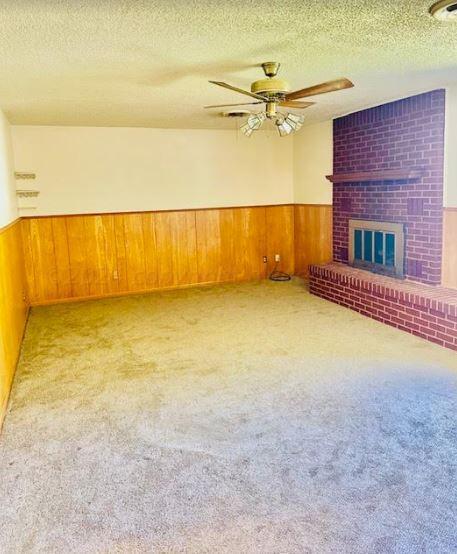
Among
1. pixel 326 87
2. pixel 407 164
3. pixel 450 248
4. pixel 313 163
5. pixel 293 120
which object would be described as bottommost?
pixel 450 248

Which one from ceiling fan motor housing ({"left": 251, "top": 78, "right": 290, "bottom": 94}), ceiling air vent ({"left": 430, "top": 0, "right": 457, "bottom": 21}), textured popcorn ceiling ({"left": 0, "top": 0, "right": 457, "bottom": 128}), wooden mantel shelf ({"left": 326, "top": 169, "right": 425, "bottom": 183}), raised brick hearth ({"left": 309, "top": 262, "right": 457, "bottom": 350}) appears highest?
textured popcorn ceiling ({"left": 0, "top": 0, "right": 457, "bottom": 128})

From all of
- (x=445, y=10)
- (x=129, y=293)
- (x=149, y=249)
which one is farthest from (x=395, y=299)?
(x=129, y=293)

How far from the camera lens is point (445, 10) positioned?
2422mm

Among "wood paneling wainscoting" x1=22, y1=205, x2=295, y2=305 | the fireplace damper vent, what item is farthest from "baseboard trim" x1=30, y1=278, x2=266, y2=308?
the fireplace damper vent

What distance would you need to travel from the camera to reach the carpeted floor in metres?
1.98

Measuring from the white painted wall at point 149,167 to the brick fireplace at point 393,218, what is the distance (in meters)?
1.32

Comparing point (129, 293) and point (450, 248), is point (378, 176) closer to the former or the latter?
point (450, 248)

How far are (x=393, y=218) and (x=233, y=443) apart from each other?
11.5 ft

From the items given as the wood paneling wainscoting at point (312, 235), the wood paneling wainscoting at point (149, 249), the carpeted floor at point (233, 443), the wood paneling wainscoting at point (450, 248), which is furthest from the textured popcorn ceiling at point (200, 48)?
the carpeted floor at point (233, 443)

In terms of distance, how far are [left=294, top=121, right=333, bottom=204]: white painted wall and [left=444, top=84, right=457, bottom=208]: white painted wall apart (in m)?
1.98

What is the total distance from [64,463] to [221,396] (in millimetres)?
1116

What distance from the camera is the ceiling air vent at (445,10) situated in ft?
7.68

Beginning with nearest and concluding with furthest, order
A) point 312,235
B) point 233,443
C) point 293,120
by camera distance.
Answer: point 233,443
point 293,120
point 312,235

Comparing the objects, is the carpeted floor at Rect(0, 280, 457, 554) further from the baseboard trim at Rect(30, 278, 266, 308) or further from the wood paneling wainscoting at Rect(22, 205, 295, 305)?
the wood paneling wainscoting at Rect(22, 205, 295, 305)
